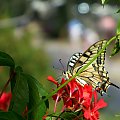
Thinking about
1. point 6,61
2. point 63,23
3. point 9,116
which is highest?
point 63,23

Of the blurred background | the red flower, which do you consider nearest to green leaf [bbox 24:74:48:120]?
the red flower

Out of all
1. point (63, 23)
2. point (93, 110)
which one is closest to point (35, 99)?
point (93, 110)

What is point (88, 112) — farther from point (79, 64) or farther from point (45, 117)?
point (79, 64)

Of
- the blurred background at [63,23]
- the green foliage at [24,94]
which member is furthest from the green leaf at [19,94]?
the blurred background at [63,23]

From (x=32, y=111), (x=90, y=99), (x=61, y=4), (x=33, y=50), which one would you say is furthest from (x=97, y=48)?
(x=61, y=4)

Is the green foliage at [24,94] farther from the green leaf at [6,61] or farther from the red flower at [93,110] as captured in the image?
the red flower at [93,110]

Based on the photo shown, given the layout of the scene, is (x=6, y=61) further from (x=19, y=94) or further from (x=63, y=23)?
(x=63, y=23)
